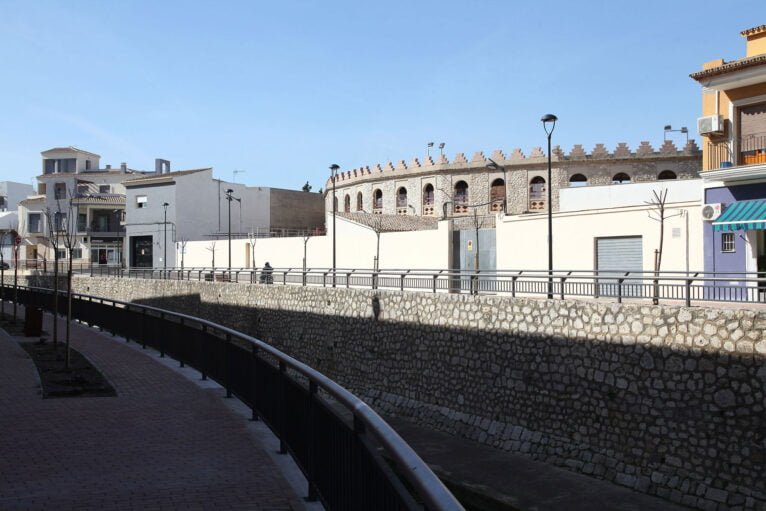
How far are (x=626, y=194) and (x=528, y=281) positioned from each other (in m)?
15.1

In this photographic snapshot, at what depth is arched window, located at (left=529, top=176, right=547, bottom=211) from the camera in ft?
167

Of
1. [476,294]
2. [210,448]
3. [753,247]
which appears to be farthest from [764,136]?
[210,448]

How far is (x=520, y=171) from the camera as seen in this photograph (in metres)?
52.0

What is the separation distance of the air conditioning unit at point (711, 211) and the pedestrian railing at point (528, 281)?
6.34 feet

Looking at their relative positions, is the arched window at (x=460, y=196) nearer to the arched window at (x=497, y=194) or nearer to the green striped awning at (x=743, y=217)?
the arched window at (x=497, y=194)

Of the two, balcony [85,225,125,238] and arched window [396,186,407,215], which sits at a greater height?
arched window [396,186,407,215]

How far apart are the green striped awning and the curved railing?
16.9 m

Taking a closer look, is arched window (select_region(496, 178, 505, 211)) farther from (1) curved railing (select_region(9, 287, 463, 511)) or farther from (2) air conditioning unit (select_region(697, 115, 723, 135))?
(1) curved railing (select_region(9, 287, 463, 511))

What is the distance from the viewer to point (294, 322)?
27.5 meters

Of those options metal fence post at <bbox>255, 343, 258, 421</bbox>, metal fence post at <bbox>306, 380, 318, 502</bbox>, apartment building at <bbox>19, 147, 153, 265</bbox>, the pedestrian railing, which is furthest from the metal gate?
apartment building at <bbox>19, 147, 153, 265</bbox>

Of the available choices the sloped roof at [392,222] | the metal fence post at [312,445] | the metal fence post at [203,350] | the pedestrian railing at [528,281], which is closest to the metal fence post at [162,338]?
the metal fence post at [203,350]

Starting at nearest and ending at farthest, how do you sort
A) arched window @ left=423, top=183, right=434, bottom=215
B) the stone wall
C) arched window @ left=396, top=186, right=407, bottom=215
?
1. the stone wall
2. arched window @ left=423, top=183, right=434, bottom=215
3. arched window @ left=396, top=186, right=407, bottom=215

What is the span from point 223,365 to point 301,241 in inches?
1433

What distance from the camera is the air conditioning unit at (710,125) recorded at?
74.1 ft
